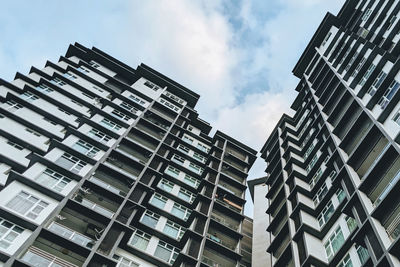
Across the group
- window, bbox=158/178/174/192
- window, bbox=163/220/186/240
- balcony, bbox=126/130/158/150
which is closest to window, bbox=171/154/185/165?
balcony, bbox=126/130/158/150

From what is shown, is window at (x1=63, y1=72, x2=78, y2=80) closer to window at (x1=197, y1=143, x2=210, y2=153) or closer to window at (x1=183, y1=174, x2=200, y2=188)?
window at (x1=197, y1=143, x2=210, y2=153)

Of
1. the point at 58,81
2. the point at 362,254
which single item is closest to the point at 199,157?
the point at 58,81

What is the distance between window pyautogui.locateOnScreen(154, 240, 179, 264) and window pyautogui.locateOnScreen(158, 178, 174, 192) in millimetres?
6745

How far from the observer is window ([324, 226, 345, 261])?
2414cm

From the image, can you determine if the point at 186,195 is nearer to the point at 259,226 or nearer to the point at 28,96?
the point at 259,226

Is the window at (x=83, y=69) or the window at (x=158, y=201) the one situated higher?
the window at (x=83, y=69)

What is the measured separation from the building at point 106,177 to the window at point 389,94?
16284 mm

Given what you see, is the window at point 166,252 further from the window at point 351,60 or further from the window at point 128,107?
the window at point 351,60

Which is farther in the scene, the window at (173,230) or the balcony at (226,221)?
the balcony at (226,221)

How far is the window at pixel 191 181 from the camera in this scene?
37688mm

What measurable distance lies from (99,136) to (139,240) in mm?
10763

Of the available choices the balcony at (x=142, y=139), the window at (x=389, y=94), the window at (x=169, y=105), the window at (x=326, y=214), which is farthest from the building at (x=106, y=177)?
the window at (x=389, y=94)

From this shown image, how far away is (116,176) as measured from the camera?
2994cm

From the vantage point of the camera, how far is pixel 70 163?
92.4ft
